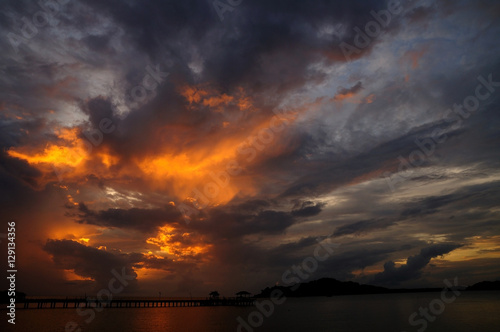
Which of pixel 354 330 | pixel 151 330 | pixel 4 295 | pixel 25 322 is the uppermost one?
pixel 4 295

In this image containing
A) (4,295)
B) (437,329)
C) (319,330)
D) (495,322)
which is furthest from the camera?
(4,295)

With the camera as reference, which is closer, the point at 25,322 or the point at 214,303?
the point at 25,322

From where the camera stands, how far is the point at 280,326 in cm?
6944

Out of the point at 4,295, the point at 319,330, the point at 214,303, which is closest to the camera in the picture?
the point at 319,330

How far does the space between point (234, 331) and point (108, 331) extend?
24.0 metres

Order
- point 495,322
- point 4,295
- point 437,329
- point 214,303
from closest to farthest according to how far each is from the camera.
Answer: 1. point 437,329
2. point 495,322
3. point 4,295
4. point 214,303

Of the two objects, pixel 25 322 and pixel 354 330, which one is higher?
pixel 25 322

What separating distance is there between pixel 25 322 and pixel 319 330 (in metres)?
63.6

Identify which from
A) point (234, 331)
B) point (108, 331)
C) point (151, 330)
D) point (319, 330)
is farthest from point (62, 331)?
point (319, 330)

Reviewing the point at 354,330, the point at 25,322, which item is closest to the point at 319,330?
the point at 354,330

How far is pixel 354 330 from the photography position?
6162 cm

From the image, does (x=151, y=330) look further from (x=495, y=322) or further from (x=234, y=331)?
(x=495, y=322)

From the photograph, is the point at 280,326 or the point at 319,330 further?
the point at 280,326

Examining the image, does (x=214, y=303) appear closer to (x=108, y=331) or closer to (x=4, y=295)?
(x=4, y=295)
